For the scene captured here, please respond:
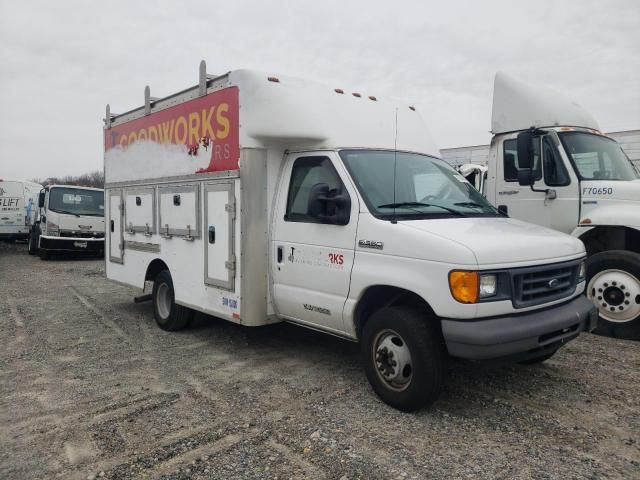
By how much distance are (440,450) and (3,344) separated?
5.37 metres

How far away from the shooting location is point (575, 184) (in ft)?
22.6

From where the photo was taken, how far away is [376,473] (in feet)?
11.2

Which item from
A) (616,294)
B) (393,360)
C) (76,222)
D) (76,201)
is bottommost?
(393,360)

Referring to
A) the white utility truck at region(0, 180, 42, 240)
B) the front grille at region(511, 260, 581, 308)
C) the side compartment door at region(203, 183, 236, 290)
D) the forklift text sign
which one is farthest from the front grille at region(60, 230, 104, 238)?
the front grille at region(511, 260, 581, 308)

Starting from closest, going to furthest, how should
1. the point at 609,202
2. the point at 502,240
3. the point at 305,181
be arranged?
the point at 502,240
the point at 305,181
the point at 609,202

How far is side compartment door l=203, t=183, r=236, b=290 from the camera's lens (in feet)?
18.4

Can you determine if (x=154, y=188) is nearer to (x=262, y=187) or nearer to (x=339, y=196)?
(x=262, y=187)

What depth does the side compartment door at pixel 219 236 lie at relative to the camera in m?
5.62

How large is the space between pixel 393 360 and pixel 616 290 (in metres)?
3.60

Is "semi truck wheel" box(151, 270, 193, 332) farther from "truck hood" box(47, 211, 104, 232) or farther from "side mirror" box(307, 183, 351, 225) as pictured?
"truck hood" box(47, 211, 104, 232)

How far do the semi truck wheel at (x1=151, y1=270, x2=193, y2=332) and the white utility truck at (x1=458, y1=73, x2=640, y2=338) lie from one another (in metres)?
4.63

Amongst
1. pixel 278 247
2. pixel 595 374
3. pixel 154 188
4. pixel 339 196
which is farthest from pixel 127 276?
pixel 595 374

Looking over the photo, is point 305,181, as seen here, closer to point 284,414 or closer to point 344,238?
point 344,238

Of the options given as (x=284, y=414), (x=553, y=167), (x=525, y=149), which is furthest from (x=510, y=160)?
(x=284, y=414)
